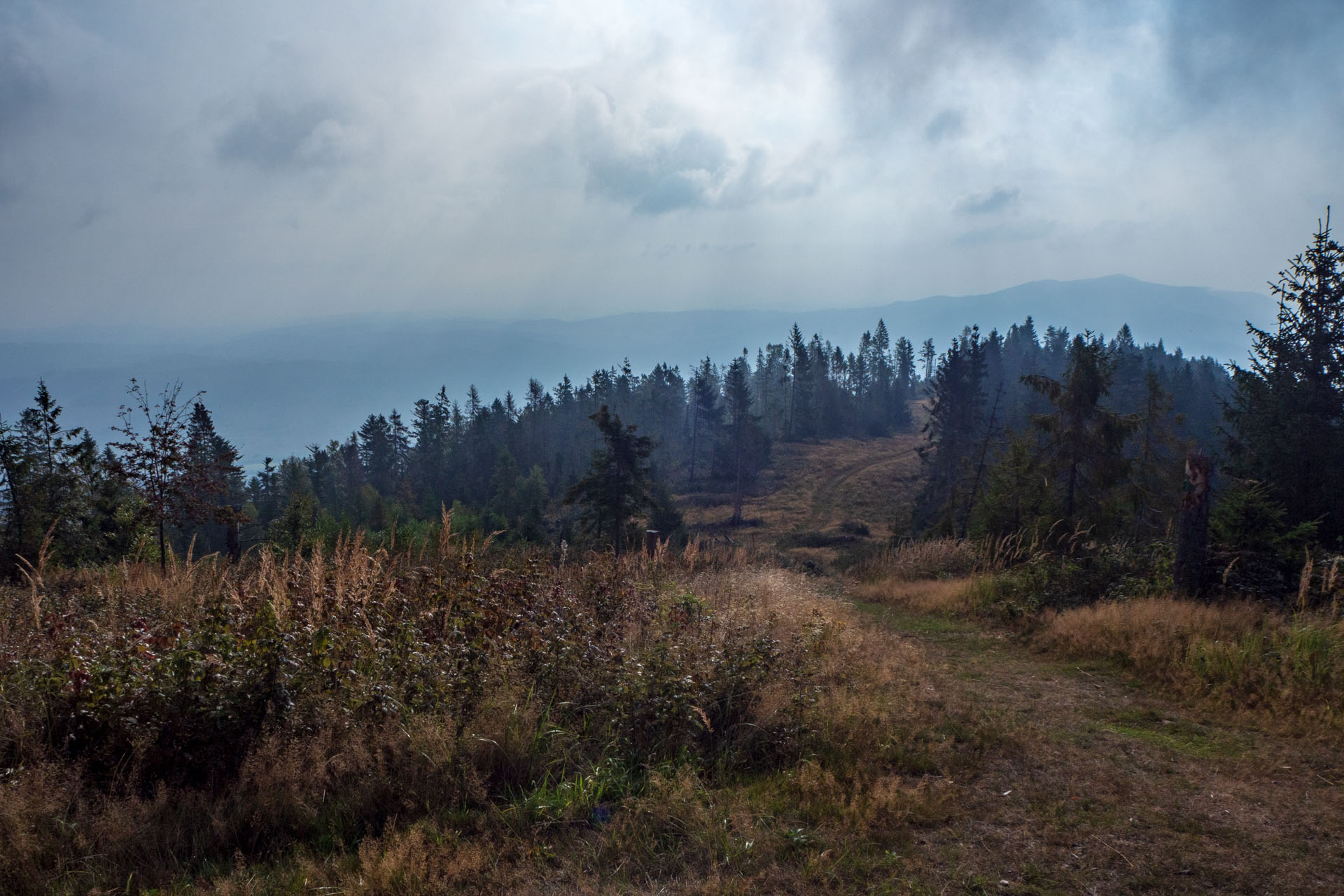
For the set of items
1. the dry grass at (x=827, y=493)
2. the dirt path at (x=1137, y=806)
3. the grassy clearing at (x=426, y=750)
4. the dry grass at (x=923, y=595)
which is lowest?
the dry grass at (x=827, y=493)

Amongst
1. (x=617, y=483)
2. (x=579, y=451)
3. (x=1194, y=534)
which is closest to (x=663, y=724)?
(x=1194, y=534)

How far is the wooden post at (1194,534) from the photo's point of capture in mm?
8883

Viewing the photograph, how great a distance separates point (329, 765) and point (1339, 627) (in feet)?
29.9

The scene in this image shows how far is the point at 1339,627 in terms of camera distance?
668cm

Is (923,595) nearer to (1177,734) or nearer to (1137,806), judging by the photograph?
(1177,734)

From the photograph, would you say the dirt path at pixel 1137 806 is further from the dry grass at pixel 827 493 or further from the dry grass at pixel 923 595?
the dry grass at pixel 827 493

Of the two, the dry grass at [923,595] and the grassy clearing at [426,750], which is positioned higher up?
the grassy clearing at [426,750]

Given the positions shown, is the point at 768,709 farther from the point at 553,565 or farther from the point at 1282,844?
the point at 553,565

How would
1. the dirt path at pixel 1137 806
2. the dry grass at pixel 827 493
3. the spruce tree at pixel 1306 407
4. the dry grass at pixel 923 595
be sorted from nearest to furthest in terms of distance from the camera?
1. the dirt path at pixel 1137 806
2. the dry grass at pixel 923 595
3. the spruce tree at pixel 1306 407
4. the dry grass at pixel 827 493

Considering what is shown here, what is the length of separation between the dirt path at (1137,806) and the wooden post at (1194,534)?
11.1 ft

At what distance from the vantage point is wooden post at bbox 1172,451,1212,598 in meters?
8.88

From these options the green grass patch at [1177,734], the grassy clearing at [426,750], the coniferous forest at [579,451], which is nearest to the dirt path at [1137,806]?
the green grass patch at [1177,734]

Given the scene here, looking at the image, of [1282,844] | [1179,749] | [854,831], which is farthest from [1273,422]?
[854,831]

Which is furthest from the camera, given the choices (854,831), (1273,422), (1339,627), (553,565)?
(1273,422)
